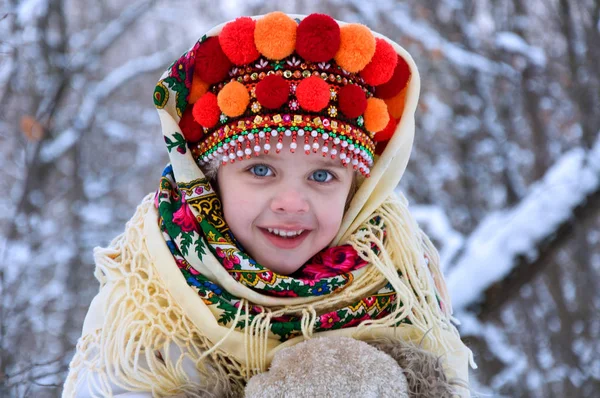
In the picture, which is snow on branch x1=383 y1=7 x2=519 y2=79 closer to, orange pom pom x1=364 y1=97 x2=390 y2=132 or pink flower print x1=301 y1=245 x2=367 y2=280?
orange pom pom x1=364 y1=97 x2=390 y2=132

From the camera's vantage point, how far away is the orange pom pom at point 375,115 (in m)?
1.57

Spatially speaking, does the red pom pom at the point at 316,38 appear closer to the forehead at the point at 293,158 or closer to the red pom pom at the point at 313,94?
the red pom pom at the point at 313,94

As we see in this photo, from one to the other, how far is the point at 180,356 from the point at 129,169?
577 centimetres

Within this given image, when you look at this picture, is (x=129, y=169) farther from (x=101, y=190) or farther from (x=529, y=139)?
(x=529, y=139)

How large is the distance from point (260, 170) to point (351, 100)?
0.93 feet

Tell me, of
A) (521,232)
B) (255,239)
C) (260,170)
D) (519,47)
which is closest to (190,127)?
(260,170)

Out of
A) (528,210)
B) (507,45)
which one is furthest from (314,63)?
(507,45)

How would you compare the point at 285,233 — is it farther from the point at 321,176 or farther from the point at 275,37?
the point at 275,37

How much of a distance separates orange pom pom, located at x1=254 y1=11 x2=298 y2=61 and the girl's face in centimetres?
22

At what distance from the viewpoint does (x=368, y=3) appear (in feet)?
19.3

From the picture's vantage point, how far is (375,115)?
1.57 metres

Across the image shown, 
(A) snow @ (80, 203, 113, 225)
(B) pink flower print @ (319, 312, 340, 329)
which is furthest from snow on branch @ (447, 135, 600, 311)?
(A) snow @ (80, 203, 113, 225)

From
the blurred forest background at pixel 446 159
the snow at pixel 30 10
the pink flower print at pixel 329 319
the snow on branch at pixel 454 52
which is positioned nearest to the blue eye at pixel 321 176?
the pink flower print at pixel 329 319

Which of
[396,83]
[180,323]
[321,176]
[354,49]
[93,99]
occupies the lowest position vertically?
[180,323]
